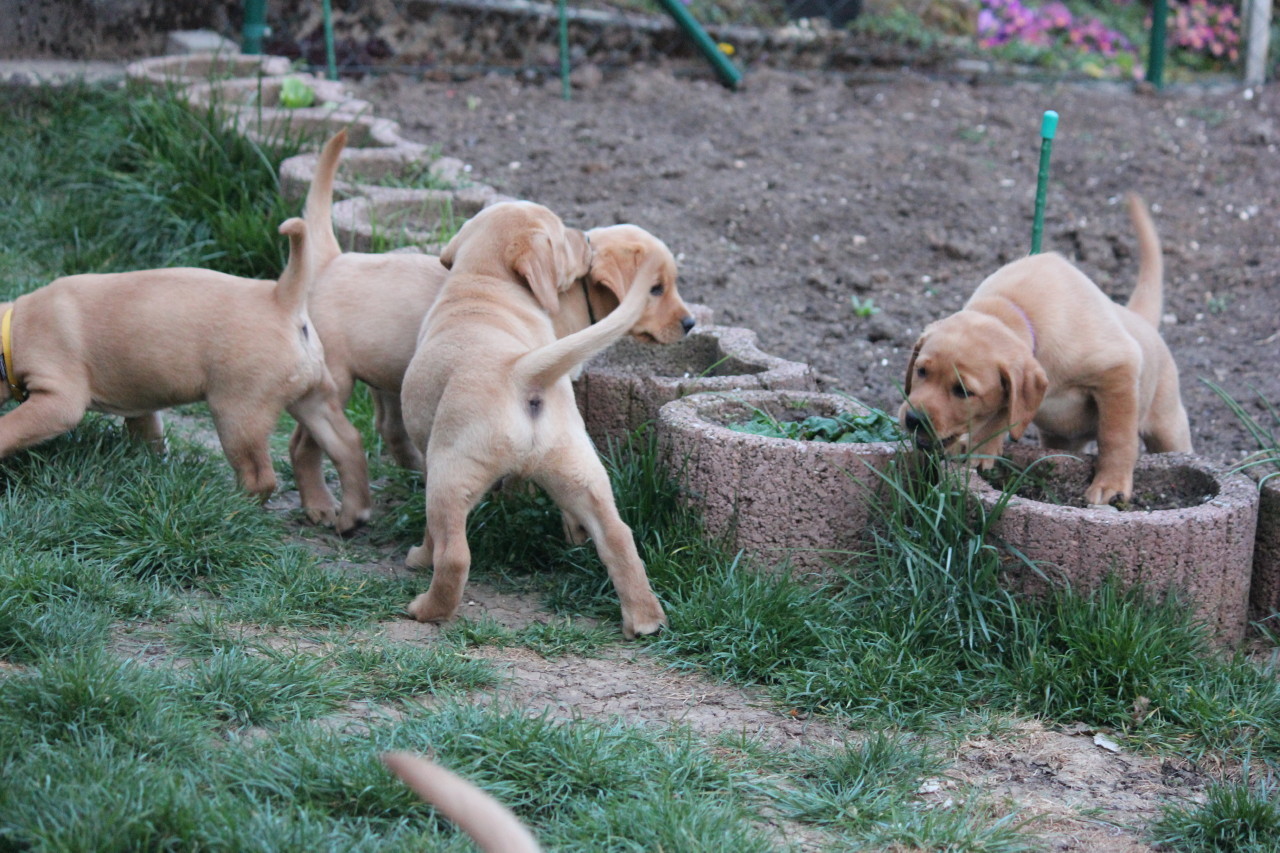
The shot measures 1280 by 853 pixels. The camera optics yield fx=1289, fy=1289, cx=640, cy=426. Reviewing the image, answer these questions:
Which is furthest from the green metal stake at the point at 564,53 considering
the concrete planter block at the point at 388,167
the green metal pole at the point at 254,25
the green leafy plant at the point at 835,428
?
the green leafy plant at the point at 835,428

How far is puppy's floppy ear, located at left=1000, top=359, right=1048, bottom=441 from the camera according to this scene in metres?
4.03

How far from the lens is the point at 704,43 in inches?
379

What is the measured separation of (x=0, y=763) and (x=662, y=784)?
1.44 metres

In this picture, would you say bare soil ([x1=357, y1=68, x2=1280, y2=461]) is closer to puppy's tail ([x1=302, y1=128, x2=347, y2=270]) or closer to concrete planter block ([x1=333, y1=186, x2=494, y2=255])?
concrete planter block ([x1=333, y1=186, x2=494, y2=255])

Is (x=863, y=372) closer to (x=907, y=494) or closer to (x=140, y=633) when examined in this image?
(x=907, y=494)

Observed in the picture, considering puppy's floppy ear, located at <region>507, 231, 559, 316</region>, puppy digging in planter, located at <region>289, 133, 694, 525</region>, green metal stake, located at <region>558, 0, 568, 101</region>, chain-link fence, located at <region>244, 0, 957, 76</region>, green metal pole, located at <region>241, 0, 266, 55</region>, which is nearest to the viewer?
puppy's floppy ear, located at <region>507, 231, 559, 316</region>

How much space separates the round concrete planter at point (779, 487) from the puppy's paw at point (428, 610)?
0.87 meters

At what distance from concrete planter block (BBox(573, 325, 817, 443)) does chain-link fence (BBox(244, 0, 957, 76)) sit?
189 inches

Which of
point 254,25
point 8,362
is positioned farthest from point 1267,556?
point 254,25

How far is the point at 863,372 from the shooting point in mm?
5824

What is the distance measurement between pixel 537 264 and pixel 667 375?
1.01m

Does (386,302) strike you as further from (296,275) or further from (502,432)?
(502,432)

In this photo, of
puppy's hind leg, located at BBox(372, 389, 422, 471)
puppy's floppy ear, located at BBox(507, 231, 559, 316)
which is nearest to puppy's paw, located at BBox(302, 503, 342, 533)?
puppy's hind leg, located at BBox(372, 389, 422, 471)

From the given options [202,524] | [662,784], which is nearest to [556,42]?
[202,524]
